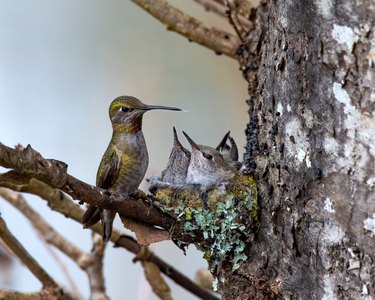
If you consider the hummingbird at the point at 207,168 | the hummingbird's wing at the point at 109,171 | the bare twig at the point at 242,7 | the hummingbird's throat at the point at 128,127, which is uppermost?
the bare twig at the point at 242,7

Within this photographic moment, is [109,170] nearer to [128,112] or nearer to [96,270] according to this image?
[128,112]

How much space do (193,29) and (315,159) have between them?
1.46 m

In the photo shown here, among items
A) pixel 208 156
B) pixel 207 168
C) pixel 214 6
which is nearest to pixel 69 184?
pixel 207 168

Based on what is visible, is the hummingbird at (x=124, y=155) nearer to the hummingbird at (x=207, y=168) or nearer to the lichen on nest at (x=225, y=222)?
the hummingbird at (x=207, y=168)

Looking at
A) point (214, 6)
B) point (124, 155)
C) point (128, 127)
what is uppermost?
point (214, 6)

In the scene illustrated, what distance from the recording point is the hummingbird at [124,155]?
3291 millimetres

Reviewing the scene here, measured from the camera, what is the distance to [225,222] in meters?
2.43

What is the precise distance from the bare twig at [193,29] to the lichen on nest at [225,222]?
97 cm

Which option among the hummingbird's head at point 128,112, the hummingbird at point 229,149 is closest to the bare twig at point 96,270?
the hummingbird's head at point 128,112

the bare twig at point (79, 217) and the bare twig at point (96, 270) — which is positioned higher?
the bare twig at point (79, 217)

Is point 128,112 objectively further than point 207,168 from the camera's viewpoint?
Yes

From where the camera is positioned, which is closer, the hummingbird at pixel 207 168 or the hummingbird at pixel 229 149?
the hummingbird at pixel 207 168

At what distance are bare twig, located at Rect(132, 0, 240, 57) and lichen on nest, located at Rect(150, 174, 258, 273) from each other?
0.97 meters

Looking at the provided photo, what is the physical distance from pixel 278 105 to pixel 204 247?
55cm
